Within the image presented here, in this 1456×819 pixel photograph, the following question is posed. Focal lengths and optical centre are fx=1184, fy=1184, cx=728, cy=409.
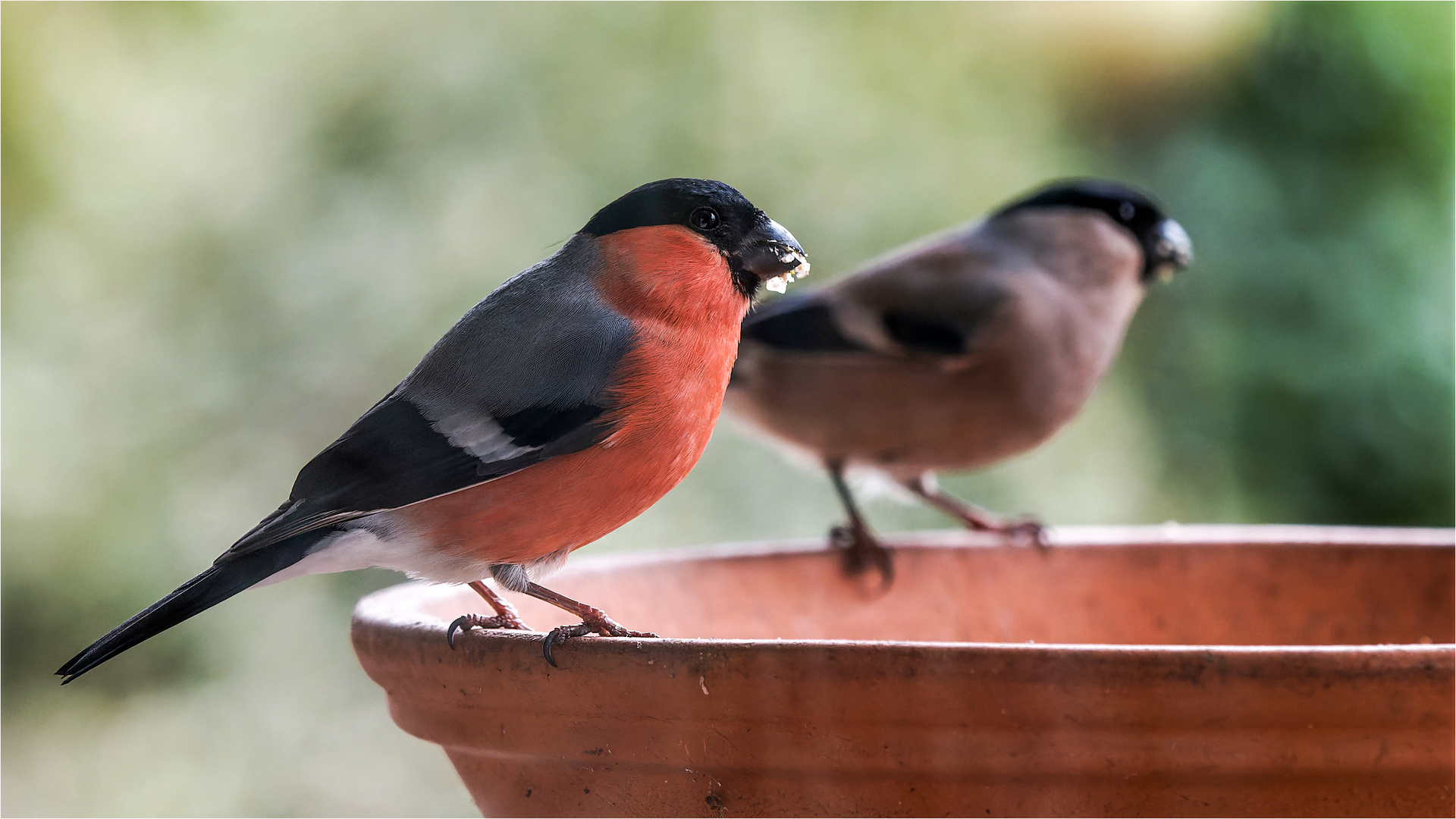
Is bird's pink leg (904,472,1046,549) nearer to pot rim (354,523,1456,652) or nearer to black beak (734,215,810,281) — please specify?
pot rim (354,523,1456,652)

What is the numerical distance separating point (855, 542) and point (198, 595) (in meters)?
0.80

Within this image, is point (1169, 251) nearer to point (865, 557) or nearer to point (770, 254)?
point (865, 557)

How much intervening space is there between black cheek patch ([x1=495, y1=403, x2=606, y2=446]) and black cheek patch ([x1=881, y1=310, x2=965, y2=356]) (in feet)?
2.69

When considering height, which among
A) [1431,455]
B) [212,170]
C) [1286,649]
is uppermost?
[212,170]

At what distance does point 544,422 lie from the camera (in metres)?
0.72

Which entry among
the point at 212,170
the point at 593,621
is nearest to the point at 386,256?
the point at 212,170

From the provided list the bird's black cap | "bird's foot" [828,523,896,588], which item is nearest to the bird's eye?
the bird's black cap

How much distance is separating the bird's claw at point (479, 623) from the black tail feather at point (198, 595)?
9 centimetres

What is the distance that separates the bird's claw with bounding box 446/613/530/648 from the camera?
71cm

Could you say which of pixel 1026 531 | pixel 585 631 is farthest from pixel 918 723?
pixel 1026 531

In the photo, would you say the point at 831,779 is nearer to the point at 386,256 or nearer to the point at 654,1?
the point at 386,256

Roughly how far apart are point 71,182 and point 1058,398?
1.34 m

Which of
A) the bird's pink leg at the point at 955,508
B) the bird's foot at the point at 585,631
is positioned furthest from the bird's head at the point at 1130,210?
the bird's foot at the point at 585,631

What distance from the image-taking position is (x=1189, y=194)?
2.32 metres
